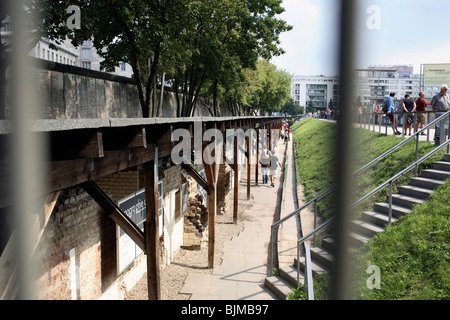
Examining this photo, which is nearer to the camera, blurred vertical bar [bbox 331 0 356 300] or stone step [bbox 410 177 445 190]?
blurred vertical bar [bbox 331 0 356 300]

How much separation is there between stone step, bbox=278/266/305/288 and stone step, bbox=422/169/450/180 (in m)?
2.94

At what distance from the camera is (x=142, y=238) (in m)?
5.34

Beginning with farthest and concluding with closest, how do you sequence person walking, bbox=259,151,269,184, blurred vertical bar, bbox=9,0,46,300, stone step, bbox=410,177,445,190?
1. person walking, bbox=259,151,269,184
2. stone step, bbox=410,177,445,190
3. blurred vertical bar, bbox=9,0,46,300

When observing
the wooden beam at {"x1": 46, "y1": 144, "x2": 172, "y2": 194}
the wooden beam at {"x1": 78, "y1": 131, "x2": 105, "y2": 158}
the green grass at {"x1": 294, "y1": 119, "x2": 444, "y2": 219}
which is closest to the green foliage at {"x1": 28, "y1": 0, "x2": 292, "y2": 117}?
the wooden beam at {"x1": 46, "y1": 144, "x2": 172, "y2": 194}

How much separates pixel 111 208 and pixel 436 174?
5.51 meters

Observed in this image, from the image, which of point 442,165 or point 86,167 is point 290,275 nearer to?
point 442,165

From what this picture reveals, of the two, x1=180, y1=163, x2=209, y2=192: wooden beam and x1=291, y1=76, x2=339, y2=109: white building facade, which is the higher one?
x1=291, y1=76, x2=339, y2=109: white building facade

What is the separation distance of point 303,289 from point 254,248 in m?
4.52

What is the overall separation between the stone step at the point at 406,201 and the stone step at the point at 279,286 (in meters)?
2.31

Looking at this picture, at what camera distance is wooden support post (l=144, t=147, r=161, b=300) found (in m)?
5.46

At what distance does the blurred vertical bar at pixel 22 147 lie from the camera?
1.16 meters

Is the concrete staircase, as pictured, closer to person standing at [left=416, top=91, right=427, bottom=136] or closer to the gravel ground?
the gravel ground
